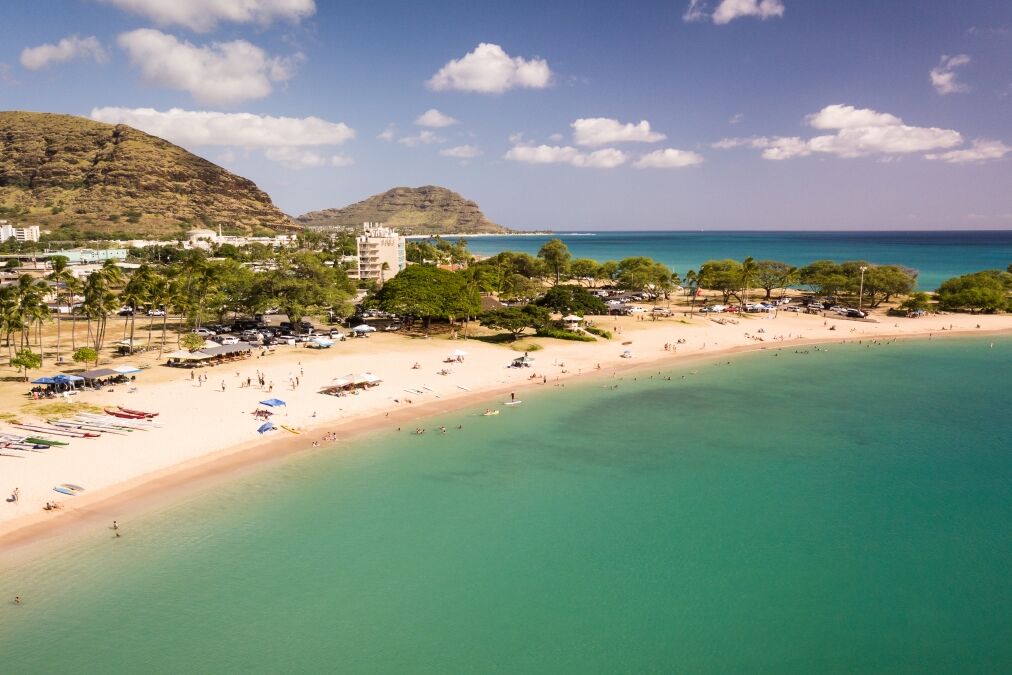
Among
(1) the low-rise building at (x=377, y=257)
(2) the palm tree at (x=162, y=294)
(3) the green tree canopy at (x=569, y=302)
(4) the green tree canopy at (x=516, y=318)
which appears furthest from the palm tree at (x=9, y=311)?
(1) the low-rise building at (x=377, y=257)

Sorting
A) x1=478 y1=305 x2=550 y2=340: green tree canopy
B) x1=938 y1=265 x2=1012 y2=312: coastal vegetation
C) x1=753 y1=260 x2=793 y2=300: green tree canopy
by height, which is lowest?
x1=478 y1=305 x2=550 y2=340: green tree canopy

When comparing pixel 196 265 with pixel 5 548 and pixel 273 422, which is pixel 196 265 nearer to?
pixel 273 422

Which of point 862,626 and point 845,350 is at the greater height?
point 845,350

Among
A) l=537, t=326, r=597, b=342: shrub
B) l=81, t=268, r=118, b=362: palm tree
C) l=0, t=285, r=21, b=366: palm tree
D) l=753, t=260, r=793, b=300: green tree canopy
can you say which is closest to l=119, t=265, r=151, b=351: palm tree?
l=81, t=268, r=118, b=362: palm tree

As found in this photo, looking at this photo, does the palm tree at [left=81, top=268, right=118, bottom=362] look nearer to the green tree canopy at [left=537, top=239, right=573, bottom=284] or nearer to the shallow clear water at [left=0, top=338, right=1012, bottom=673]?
the shallow clear water at [left=0, top=338, right=1012, bottom=673]

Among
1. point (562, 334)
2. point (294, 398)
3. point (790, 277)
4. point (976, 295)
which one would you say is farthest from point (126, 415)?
point (976, 295)

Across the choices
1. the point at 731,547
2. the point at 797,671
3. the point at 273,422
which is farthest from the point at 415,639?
the point at 273,422
